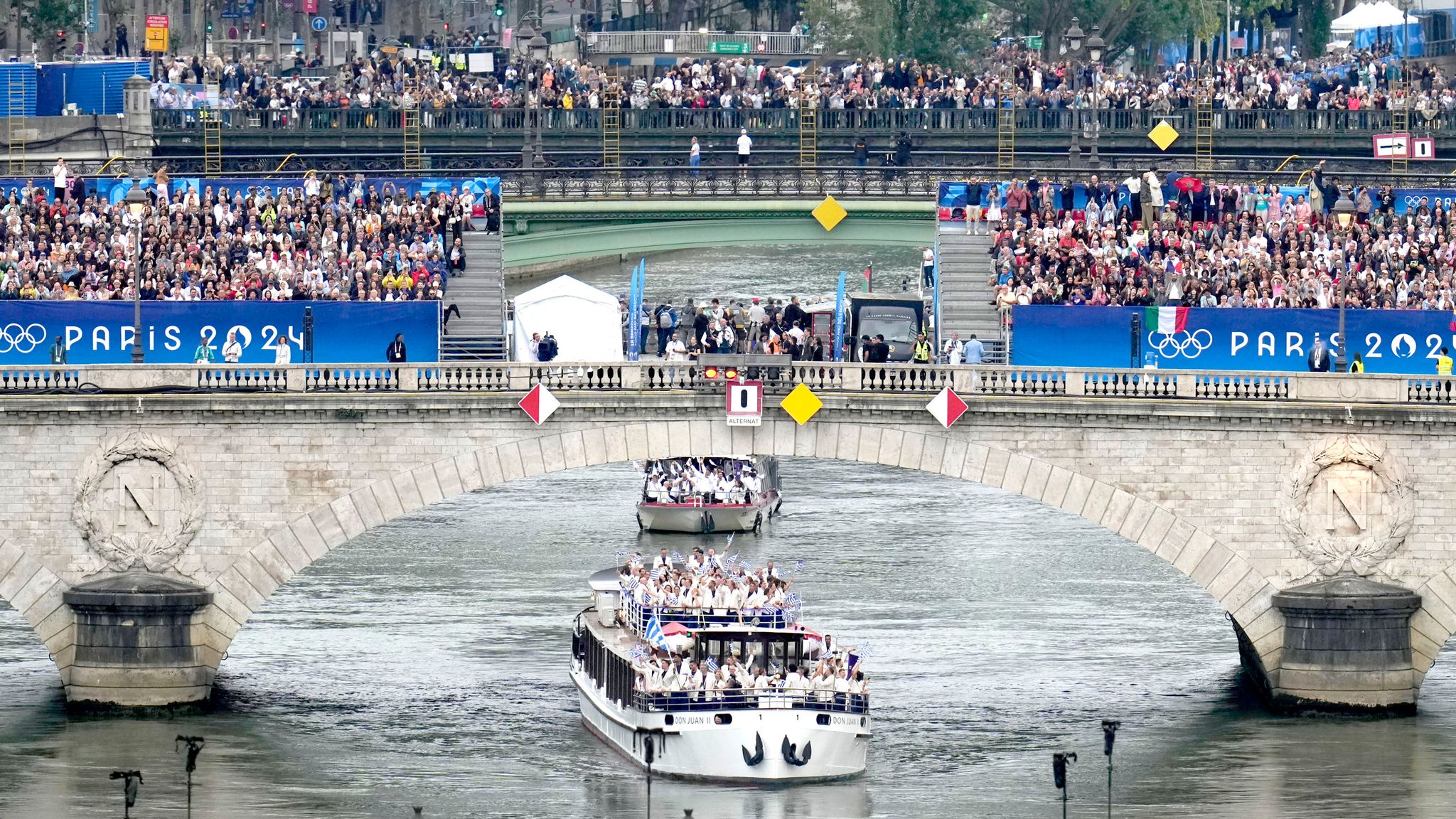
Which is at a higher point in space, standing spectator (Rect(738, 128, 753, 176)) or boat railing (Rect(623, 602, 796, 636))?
standing spectator (Rect(738, 128, 753, 176))

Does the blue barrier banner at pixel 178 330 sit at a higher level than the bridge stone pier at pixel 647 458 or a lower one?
higher

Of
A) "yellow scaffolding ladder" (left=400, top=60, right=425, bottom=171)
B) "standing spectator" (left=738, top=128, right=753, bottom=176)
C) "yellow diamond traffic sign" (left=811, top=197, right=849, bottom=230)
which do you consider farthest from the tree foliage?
"yellow diamond traffic sign" (left=811, top=197, right=849, bottom=230)

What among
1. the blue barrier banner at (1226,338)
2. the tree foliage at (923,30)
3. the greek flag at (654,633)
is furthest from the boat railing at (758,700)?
the tree foliage at (923,30)

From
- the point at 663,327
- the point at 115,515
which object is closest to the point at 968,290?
the point at 663,327

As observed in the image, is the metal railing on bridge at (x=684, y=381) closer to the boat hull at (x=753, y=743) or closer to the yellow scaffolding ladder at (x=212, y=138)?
the boat hull at (x=753, y=743)

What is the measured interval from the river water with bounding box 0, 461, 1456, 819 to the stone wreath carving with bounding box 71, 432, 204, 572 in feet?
11.8

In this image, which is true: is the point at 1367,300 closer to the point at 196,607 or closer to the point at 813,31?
the point at 196,607

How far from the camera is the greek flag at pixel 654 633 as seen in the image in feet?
248

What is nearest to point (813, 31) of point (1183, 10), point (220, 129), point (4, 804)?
point (1183, 10)

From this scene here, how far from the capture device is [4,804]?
70.9 m

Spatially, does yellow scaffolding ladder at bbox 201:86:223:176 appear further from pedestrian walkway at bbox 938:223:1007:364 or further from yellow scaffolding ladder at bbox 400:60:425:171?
pedestrian walkway at bbox 938:223:1007:364

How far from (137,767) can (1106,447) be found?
72.0ft

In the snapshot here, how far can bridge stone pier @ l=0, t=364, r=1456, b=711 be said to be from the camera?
7706 centimetres

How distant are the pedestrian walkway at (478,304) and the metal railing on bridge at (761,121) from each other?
12254 mm
